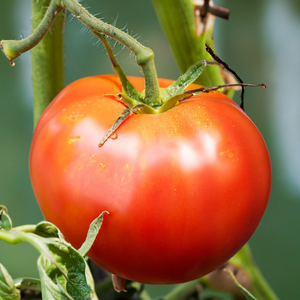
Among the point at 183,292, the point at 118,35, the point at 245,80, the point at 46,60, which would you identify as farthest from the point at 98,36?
the point at 245,80

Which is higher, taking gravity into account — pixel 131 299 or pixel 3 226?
pixel 3 226

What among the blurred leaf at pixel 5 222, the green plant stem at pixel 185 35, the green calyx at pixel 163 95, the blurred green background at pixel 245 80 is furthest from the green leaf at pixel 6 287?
the blurred green background at pixel 245 80

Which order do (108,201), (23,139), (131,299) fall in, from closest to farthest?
1. (108,201)
2. (131,299)
3. (23,139)

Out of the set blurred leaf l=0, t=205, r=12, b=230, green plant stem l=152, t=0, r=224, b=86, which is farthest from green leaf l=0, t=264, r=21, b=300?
green plant stem l=152, t=0, r=224, b=86

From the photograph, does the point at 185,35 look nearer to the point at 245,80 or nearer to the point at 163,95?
the point at 163,95

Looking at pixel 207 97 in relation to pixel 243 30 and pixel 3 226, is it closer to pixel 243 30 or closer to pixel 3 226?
pixel 3 226

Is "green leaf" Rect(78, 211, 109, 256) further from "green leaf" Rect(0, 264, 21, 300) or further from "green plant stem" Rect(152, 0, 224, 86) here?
"green plant stem" Rect(152, 0, 224, 86)

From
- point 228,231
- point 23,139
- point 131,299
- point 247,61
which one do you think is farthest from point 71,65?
point 228,231
